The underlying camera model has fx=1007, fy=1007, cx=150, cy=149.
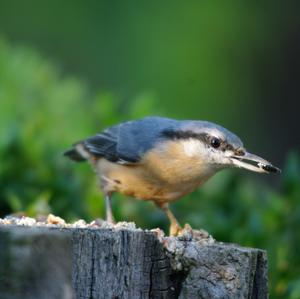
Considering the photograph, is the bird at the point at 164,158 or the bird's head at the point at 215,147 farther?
the bird at the point at 164,158

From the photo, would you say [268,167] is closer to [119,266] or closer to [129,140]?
[129,140]

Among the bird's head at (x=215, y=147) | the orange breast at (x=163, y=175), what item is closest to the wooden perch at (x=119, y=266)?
the bird's head at (x=215, y=147)

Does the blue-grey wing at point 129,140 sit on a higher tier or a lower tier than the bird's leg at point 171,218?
higher

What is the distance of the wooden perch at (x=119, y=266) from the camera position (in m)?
3.90

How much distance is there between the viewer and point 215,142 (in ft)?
20.3

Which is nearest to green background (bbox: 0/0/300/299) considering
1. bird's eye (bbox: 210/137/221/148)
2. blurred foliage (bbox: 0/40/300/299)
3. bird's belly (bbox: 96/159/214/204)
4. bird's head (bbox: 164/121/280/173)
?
blurred foliage (bbox: 0/40/300/299)

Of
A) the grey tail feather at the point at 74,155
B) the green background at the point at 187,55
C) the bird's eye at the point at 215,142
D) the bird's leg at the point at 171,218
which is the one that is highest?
the green background at the point at 187,55

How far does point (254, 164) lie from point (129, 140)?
128 cm

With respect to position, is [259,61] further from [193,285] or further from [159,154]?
[193,285]

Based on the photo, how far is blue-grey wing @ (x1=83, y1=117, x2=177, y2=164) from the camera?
6.80 meters

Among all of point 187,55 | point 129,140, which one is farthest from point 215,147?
point 187,55

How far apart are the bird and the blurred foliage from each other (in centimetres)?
27

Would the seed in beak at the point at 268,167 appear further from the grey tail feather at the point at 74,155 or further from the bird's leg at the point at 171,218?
the grey tail feather at the point at 74,155

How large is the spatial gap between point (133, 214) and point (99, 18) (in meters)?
7.87
